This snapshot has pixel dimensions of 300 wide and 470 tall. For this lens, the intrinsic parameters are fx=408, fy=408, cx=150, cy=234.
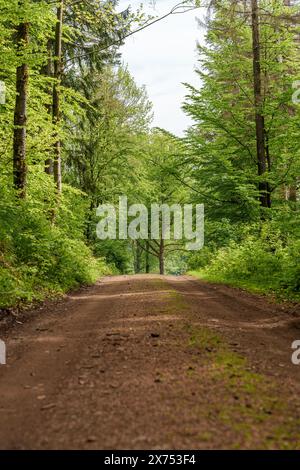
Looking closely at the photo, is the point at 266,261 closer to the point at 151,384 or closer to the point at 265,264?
the point at 265,264

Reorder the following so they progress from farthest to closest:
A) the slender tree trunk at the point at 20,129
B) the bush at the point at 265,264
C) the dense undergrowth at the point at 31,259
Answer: the slender tree trunk at the point at 20,129 → the bush at the point at 265,264 → the dense undergrowth at the point at 31,259

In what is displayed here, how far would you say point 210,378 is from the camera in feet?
12.9

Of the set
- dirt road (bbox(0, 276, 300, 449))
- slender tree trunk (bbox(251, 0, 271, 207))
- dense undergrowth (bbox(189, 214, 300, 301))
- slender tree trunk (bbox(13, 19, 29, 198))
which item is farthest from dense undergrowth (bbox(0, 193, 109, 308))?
slender tree trunk (bbox(251, 0, 271, 207))

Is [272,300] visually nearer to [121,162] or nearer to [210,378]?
[210,378]

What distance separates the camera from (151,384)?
12.6 ft

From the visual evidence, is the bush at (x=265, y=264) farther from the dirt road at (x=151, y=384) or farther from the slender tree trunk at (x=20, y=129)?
the slender tree trunk at (x=20, y=129)

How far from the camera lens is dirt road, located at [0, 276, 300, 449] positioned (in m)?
2.83

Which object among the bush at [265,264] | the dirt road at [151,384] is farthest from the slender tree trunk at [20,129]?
the bush at [265,264]

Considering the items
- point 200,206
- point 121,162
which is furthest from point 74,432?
point 121,162

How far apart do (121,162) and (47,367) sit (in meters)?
27.9

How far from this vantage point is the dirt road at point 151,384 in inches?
111

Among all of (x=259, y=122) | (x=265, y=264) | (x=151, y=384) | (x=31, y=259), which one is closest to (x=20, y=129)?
(x=31, y=259)

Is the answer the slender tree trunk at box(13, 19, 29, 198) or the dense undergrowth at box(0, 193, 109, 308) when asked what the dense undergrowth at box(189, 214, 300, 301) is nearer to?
the dense undergrowth at box(0, 193, 109, 308)

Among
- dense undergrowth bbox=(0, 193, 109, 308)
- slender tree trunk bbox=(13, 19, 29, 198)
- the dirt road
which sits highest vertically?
slender tree trunk bbox=(13, 19, 29, 198)
